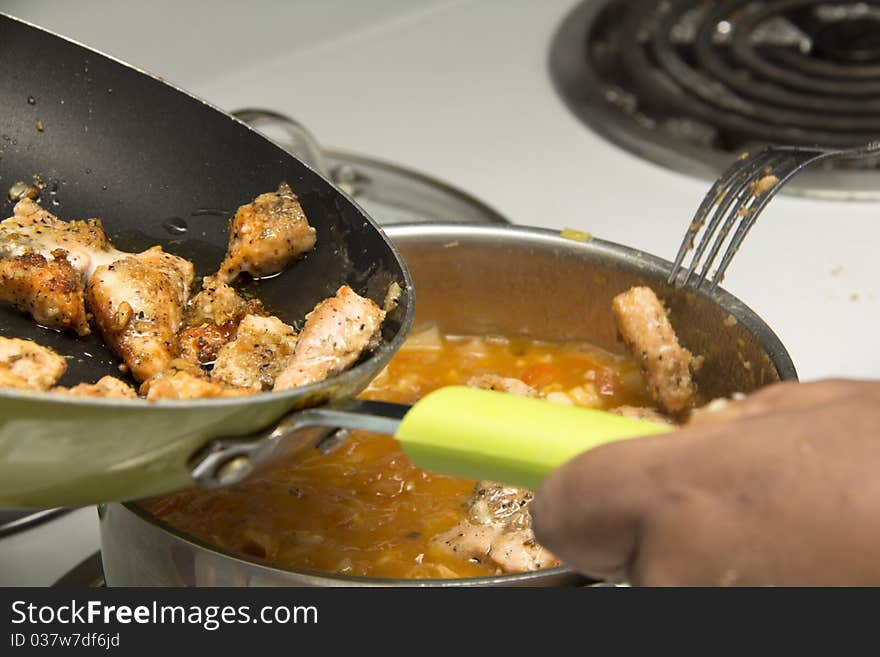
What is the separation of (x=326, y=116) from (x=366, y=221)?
0.94 m

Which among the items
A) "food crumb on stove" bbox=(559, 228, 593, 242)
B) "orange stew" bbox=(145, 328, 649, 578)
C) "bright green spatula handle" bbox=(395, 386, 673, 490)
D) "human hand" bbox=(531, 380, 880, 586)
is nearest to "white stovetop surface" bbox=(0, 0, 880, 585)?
"orange stew" bbox=(145, 328, 649, 578)

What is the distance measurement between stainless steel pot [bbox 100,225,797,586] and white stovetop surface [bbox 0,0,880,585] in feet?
0.96

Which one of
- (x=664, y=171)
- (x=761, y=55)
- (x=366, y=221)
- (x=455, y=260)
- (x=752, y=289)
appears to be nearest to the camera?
(x=366, y=221)

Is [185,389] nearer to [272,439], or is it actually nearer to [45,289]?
[272,439]

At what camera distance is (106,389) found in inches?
36.1

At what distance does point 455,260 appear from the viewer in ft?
4.17

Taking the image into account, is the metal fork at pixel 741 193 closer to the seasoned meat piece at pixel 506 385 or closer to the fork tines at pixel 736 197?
the fork tines at pixel 736 197

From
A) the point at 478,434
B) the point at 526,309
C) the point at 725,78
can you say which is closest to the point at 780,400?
the point at 478,434

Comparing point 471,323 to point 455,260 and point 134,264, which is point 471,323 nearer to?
point 455,260

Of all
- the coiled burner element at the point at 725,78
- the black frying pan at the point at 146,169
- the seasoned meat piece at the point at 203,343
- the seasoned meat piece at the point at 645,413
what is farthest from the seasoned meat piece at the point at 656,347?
the coiled burner element at the point at 725,78

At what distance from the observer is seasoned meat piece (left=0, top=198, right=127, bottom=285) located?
1.07 meters
